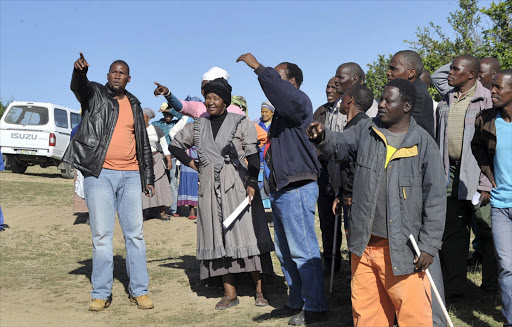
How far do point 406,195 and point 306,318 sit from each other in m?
1.97

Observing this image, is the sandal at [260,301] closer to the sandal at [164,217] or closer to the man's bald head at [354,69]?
the man's bald head at [354,69]

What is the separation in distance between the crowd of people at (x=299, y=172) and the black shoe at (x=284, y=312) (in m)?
0.02

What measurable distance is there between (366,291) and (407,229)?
533 millimetres

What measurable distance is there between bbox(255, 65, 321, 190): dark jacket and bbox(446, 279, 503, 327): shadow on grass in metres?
1.88

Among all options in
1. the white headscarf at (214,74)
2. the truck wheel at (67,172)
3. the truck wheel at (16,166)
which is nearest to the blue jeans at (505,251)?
the white headscarf at (214,74)

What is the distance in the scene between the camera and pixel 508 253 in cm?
479

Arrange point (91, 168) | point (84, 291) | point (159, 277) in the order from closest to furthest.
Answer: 1. point (91, 168)
2. point (84, 291)
3. point (159, 277)

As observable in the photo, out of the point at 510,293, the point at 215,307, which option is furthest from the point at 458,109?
the point at 215,307

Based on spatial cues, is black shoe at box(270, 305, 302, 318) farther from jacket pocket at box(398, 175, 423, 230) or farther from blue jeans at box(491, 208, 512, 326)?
jacket pocket at box(398, 175, 423, 230)

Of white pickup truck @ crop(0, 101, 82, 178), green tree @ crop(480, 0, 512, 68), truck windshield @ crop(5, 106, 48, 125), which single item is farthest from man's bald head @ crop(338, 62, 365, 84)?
truck windshield @ crop(5, 106, 48, 125)

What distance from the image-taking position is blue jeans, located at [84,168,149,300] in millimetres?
5840

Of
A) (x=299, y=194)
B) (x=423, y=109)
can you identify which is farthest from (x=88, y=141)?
(x=423, y=109)

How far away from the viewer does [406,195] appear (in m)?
3.92

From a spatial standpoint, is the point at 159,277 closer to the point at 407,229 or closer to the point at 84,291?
the point at 84,291
